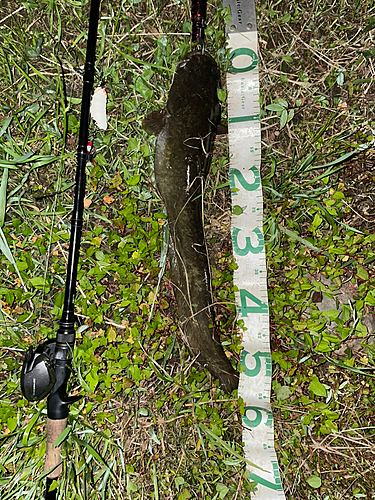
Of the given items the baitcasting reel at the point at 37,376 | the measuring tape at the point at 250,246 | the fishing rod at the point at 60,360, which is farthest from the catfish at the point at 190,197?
the baitcasting reel at the point at 37,376

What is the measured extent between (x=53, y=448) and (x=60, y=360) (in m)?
0.48

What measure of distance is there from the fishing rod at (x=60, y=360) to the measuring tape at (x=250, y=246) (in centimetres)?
91

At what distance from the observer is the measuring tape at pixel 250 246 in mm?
2088

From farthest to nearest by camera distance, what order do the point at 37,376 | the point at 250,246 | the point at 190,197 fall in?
1. the point at 250,246
2. the point at 190,197
3. the point at 37,376

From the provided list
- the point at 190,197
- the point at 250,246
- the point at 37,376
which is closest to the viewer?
the point at 37,376

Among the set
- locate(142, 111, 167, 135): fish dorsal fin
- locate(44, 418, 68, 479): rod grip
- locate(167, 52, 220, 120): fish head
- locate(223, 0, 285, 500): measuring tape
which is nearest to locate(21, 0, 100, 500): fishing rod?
locate(44, 418, 68, 479): rod grip

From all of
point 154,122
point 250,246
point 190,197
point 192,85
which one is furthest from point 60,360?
point 192,85

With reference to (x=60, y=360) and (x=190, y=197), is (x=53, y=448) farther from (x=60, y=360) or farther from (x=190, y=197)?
(x=190, y=197)

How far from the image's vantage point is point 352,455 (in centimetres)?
217

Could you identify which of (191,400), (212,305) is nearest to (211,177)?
(212,305)

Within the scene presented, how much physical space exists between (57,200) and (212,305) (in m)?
1.16

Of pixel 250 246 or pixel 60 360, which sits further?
pixel 250 246

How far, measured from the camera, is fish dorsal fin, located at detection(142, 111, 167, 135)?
2.11m

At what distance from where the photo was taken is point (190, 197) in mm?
2043
